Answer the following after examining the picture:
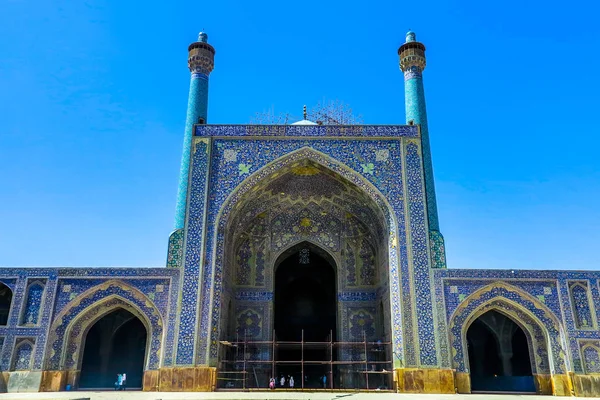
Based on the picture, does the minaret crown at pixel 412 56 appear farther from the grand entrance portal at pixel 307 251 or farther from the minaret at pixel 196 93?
the minaret at pixel 196 93

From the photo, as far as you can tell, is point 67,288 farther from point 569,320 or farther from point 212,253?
point 569,320

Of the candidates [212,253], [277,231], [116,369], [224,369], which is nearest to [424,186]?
[277,231]

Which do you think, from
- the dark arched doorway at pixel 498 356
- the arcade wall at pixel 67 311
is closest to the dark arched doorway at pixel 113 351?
the arcade wall at pixel 67 311

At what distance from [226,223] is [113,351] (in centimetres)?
636

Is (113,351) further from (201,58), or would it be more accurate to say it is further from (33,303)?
(201,58)

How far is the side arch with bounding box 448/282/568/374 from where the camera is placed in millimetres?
10719

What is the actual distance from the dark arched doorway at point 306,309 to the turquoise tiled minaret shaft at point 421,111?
4574 millimetres

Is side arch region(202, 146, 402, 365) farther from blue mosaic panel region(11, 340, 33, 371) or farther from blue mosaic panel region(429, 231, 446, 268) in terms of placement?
blue mosaic panel region(11, 340, 33, 371)

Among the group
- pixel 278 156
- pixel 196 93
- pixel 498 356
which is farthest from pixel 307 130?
pixel 498 356

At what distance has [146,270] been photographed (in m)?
11.1

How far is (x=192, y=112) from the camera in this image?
44.5 ft

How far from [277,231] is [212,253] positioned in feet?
8.56

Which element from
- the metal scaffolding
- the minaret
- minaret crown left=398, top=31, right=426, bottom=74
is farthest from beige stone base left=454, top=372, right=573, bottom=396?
minaret crown left=398, top=31, right=426, bottom=74

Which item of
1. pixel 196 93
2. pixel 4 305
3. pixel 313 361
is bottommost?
pixel 313 361
